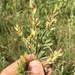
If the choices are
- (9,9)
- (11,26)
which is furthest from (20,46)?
(9,9)

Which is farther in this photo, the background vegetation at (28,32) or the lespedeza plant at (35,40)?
the background vegetation at (28,32)

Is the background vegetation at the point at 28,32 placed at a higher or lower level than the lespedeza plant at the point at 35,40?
lower

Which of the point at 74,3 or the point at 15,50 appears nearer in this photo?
the point at 15,50

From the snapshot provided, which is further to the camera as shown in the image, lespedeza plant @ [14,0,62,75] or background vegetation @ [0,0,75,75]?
background vegetation @ [0,0,75,75]

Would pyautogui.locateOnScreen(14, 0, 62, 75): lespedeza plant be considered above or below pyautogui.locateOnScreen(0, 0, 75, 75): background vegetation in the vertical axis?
above

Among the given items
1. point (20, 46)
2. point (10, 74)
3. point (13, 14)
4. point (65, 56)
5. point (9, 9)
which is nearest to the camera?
point (10, 74)

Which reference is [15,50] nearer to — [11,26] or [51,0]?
[11,26]

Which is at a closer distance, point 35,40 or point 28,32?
point 35,40

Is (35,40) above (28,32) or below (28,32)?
above
